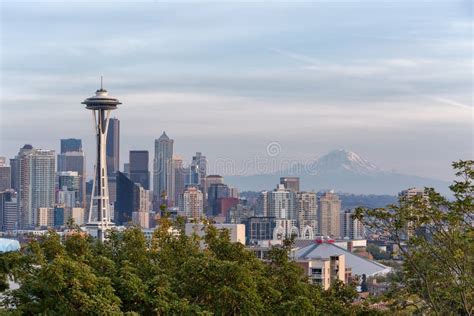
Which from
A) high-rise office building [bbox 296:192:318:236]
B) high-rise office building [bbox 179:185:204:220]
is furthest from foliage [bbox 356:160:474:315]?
high-rise office building [bbox 179:185:204:220]

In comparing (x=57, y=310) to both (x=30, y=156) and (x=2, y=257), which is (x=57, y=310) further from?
(x=30, y=156)

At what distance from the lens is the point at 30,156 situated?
7638 inches

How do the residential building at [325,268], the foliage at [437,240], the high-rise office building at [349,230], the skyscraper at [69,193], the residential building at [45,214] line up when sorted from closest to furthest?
the foliage at [437,240]
the residential building at [325,268]
the high-rise office building at [349,230]
the residential building at [45,214]
the skyscraper at [69,193]

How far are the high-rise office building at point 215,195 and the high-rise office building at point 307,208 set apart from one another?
12187mm

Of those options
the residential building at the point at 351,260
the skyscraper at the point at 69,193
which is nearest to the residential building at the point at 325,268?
the residential building at the point at 351,260

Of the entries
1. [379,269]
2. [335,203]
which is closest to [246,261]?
[379,269]

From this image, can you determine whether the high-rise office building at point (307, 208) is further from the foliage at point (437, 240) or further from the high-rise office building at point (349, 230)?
the foliage at point (437, 240)

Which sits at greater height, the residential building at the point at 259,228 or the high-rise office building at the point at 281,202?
the high-rise office building at the point at 281,202

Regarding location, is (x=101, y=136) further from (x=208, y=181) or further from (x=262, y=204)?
(x=208, y=181)

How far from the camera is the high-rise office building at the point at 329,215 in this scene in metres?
176

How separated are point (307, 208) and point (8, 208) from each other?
159 ft

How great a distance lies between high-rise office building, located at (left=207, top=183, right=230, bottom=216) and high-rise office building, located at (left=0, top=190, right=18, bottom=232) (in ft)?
101

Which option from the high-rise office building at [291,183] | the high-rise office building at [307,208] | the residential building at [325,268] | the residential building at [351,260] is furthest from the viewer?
the high-rise office building at [291,183]

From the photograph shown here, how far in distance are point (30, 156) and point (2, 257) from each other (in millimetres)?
179705
